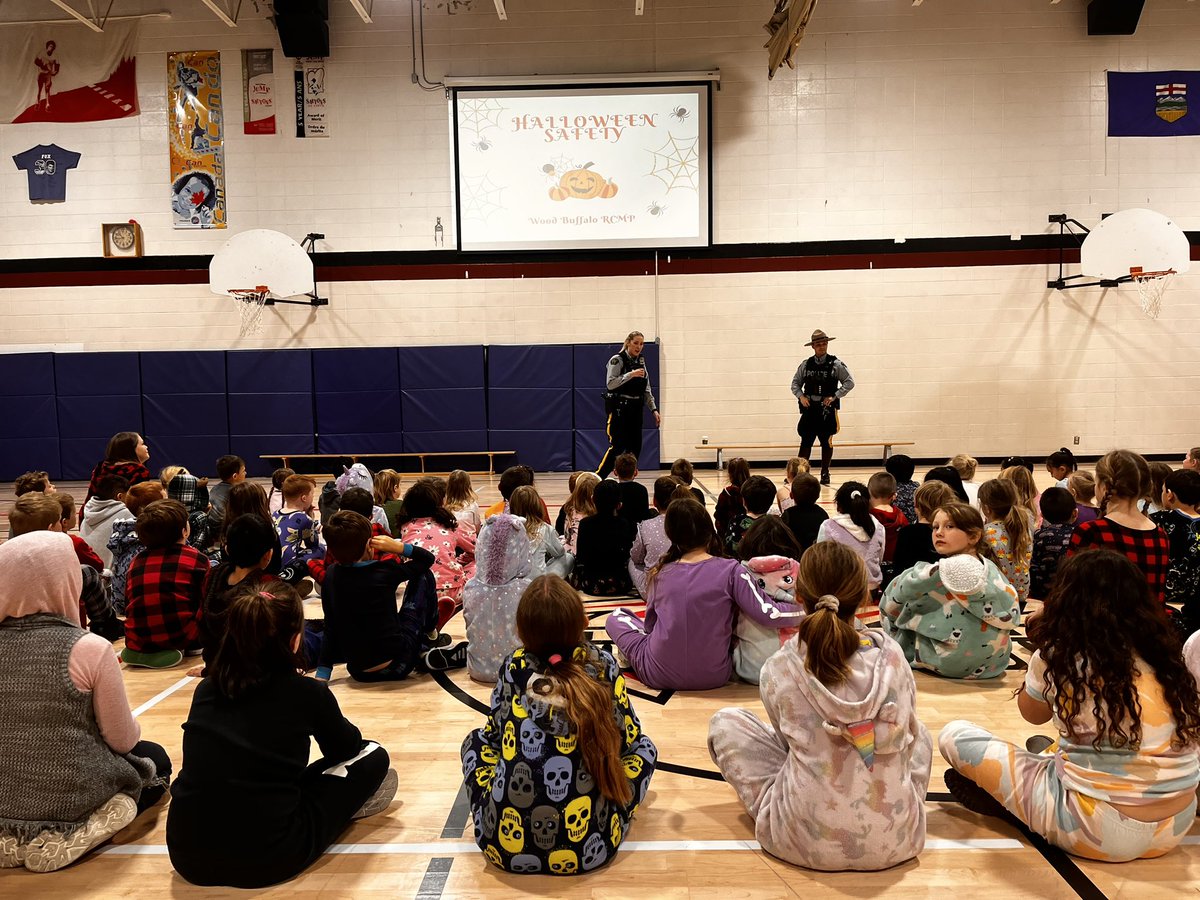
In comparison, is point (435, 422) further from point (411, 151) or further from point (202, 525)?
point (202, 525)

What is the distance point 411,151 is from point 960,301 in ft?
27.1

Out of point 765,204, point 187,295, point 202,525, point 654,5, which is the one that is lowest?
point 202,525

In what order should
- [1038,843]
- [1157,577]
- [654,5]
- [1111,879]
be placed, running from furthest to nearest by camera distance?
[654,5], [1157,577], [1038,843], [1111,879]

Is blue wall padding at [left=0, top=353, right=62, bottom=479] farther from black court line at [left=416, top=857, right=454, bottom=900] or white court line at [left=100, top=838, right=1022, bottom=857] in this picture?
black court line at [left=416, top=857, right=454, bottom=900]

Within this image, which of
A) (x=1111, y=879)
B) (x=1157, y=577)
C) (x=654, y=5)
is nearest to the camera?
(x=1111, y=879)

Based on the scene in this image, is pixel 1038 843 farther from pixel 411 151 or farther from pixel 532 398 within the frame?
pixel 411 151

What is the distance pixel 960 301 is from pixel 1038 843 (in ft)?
36.5

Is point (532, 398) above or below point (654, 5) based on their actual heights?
below

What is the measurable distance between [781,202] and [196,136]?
28.2 ft

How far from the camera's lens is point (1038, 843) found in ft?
8.82

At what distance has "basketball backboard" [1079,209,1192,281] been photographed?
433 inches

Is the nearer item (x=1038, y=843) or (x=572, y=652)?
(x=572, y=652)

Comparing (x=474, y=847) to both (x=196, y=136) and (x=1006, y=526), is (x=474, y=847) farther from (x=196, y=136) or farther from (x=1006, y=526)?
(x=196, y=136)

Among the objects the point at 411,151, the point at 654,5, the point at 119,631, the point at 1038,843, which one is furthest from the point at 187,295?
the point at 1038,843
